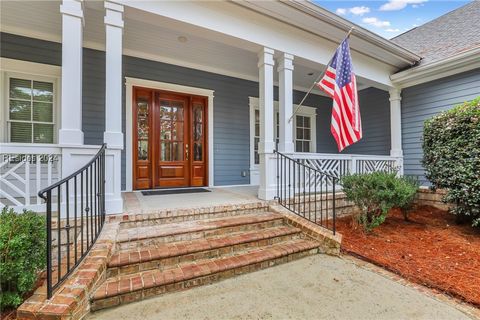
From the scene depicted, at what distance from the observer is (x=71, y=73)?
2883 millimetres

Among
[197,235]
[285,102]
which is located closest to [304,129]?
[285,102]

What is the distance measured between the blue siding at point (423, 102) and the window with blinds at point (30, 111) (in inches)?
306

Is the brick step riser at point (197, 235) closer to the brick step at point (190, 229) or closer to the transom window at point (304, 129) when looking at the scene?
the brick step at point (190, 229)

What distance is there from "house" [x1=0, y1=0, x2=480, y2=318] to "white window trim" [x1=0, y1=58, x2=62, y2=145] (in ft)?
0.06

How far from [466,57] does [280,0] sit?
397cm

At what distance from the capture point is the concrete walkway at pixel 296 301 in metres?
1.87

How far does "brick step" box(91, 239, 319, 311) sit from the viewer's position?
1951mm

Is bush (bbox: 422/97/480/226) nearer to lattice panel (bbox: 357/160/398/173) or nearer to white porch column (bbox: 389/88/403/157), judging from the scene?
lattice panel (bbox: 357/160/398/173)

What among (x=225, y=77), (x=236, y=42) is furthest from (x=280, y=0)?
(x=225, y=77)

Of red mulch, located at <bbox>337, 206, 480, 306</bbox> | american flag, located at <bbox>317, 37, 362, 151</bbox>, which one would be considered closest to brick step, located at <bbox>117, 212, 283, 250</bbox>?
red mulch, located at <bbox>337, 206, 480, 306</bbox>

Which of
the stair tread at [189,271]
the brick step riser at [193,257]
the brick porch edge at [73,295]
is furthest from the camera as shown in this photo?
the brick step riser at [193,257]

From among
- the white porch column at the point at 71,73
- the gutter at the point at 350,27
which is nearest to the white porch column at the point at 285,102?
the gutter at the point at 350,27

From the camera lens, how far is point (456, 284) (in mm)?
2301

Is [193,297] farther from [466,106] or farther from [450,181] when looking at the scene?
[466,106]
